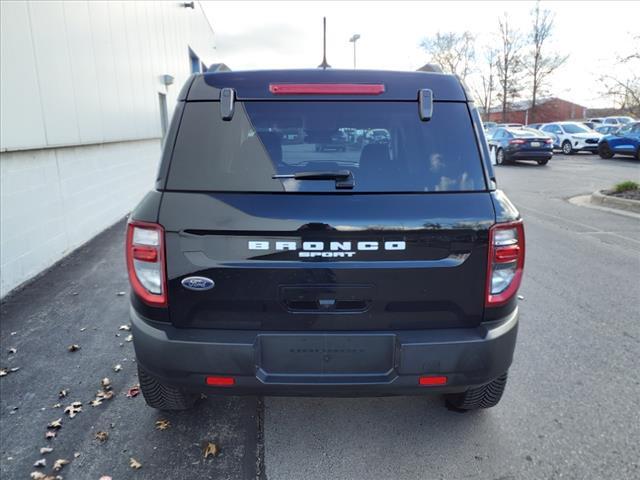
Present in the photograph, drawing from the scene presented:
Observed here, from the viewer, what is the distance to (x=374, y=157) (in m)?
2.34

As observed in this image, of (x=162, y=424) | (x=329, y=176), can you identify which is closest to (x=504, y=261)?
(x=329, y=176)

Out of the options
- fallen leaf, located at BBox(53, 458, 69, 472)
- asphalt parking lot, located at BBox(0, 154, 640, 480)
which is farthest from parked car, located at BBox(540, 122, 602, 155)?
fallen leaf, located at BBox(53, 458, 69, 472)

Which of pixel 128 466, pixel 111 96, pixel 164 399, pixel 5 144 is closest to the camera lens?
pixel 128 466

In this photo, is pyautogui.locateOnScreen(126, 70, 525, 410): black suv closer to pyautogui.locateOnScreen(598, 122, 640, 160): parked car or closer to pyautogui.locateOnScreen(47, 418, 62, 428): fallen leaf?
pyautogui.locateOnScreen(47, 418, 62, 428): fallen leaf

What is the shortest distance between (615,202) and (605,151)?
13327mm

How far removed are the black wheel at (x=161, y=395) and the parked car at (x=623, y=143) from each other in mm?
22292

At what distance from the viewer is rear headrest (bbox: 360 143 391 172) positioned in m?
2.29

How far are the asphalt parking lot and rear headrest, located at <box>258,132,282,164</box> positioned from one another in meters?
1.64

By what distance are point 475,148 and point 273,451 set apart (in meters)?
1.96

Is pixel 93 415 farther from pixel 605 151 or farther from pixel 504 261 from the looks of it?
pixel 605 151

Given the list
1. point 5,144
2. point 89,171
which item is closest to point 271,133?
point 5,144

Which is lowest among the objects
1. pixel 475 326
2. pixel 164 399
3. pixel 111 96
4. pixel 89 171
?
pixel 164 399

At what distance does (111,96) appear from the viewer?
29.0 feet

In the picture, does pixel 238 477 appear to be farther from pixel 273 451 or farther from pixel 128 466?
pixel 128 466
